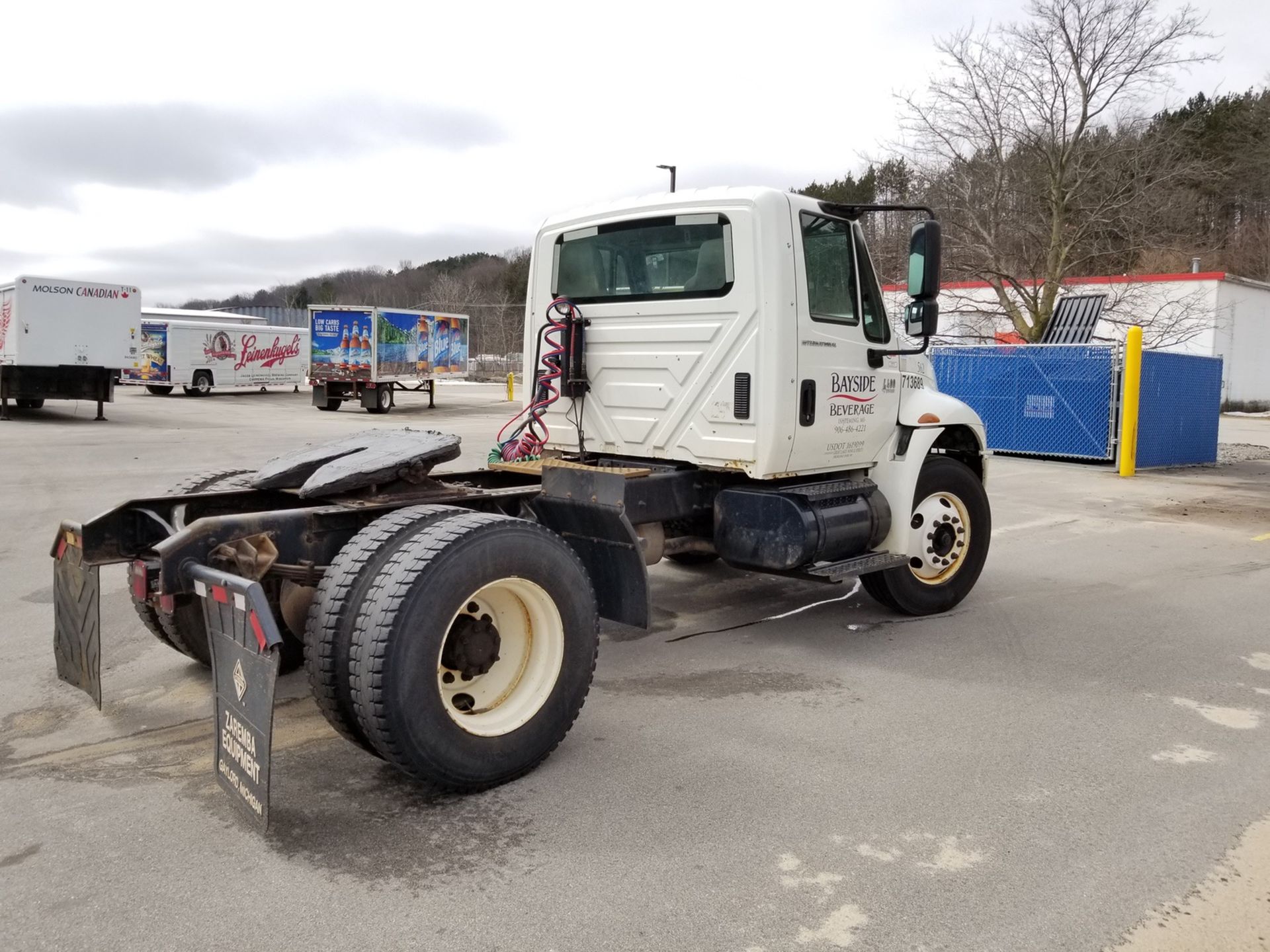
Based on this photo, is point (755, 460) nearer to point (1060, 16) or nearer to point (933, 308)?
point (933, 308)

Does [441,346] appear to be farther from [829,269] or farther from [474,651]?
[474,651]

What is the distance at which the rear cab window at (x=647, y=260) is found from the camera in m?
5.59

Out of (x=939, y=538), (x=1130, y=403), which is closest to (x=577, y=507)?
(x=939, y=538)

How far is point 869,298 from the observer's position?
20.0 feet

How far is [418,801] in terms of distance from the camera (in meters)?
3.90

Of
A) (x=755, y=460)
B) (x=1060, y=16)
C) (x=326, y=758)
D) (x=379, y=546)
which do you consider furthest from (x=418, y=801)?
(x=1060, y=16)

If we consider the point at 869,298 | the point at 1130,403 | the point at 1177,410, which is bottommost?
the point at 1177,410

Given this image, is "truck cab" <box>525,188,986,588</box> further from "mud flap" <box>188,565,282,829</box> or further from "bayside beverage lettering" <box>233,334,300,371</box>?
"bayside beverage lettering" <box>233,334,300,371</box>

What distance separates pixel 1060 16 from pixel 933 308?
2340 centimetres

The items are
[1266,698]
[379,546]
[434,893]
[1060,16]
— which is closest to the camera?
[434,893]

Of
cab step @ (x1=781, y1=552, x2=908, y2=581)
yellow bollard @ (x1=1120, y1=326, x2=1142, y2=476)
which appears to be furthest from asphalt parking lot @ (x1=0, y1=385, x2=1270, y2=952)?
yellow bollard @ (x1=1120, y1=326, x2=1142, y2=476)

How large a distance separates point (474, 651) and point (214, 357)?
37.0 m

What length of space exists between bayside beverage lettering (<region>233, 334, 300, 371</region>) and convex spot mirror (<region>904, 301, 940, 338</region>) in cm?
3664

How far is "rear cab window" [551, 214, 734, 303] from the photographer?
5586 mm
